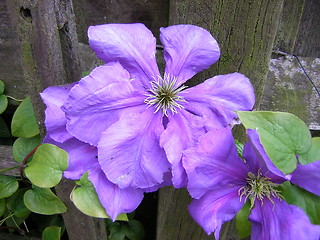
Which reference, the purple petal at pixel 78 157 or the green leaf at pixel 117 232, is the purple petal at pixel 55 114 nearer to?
the purple petal at pixel 78 157

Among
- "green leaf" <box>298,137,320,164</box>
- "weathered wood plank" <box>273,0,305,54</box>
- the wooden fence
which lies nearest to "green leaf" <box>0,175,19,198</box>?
the wooden fence

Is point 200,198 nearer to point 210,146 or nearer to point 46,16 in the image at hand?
point 210,146

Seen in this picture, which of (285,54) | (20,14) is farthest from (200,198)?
(285,54)

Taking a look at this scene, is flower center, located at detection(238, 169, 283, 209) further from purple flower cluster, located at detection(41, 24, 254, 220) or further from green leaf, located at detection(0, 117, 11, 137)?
green leaf, located at detection(0, 117, 11, 137)

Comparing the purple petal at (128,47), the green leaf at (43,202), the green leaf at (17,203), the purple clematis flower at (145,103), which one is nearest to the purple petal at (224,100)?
the purple clematis flower at (145,103)

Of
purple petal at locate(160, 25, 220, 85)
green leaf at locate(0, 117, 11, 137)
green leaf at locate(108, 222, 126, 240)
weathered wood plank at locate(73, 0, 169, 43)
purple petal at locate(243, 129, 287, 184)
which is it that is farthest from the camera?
green leaf at locate(108, 222, 126, 240)
